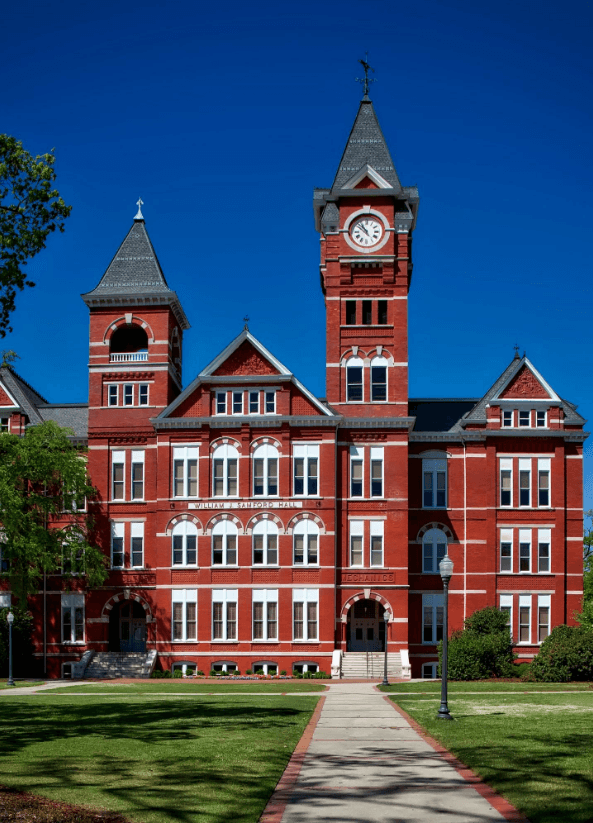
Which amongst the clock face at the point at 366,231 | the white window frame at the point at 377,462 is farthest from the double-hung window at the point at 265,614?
the clock face at the point at 366,231

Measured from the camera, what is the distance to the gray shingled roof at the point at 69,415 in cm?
5859

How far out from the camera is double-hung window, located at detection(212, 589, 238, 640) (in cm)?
5322

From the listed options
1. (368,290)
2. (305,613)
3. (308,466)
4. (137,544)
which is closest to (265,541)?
(305,613)

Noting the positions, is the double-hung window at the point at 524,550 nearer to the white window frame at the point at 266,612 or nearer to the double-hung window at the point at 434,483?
the double-hung window at the point at 434,483

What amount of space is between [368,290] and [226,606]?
19166 mm

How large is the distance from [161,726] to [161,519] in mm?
31318

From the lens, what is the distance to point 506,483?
55375 millimetres

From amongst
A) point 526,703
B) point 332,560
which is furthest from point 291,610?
point 526,703

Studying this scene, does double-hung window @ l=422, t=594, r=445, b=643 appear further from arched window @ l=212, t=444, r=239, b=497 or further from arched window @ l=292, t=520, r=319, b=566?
arched window @ l=212, t=444, r=239, b=497

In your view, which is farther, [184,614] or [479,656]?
[184,614]

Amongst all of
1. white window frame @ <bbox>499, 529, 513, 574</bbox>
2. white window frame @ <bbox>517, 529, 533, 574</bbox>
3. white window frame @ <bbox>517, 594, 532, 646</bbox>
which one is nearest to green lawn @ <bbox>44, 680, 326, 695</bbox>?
white window frame @ <bbox>517, 594, 532, 646</bbox>

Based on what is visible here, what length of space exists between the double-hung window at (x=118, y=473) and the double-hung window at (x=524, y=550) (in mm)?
22412

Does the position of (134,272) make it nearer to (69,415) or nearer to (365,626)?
(69,415)

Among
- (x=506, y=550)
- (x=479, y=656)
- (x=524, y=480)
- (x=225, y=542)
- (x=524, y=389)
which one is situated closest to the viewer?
(x=479, y=656)
